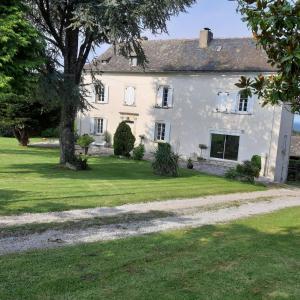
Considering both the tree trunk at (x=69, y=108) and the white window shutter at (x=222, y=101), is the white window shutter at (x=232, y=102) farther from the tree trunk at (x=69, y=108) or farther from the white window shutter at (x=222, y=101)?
the tree trunk at (x=69, y=108)

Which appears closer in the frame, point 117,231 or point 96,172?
point 117,231

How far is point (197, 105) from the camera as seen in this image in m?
29.2

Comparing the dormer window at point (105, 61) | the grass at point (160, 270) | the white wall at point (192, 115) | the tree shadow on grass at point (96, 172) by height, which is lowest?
the tree shadow on grass at point (96, 172)

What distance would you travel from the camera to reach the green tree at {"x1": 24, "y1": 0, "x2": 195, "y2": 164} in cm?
1662

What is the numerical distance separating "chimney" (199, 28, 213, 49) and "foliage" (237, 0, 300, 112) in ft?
85.5

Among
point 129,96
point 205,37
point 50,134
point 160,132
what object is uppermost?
point 205,37

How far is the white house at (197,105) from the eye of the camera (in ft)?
86.5

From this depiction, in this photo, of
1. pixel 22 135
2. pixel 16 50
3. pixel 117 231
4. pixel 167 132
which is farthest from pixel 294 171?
pixel 117 231

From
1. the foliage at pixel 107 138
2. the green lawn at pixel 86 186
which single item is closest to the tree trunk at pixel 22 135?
the foliage at pixel 107 138

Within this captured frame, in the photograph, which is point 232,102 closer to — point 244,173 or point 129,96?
point 244,173

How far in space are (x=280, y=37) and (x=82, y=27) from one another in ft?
47.1

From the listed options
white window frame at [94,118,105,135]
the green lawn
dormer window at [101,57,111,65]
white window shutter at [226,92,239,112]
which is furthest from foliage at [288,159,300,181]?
dormer window at [101,57,111,65]

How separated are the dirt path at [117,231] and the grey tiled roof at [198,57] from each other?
15.7 m

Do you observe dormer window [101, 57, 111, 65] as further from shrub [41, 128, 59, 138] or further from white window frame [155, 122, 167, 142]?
shrub [41, 128, 59, 138]
